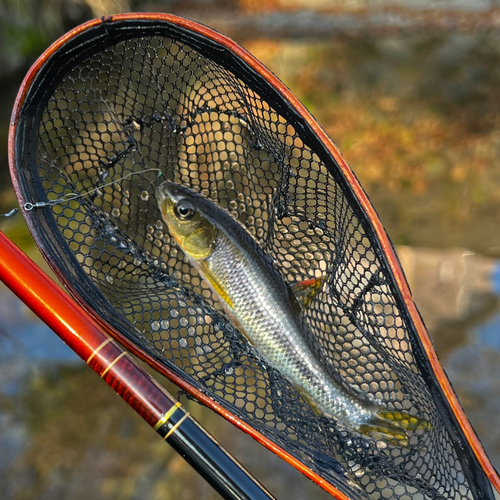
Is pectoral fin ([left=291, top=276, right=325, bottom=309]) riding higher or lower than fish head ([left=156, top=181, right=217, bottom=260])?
lower

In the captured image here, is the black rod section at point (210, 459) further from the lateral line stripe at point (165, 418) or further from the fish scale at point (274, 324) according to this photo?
the fish scale at point (274, 324)

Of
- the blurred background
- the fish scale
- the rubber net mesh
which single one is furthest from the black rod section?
the blurred background

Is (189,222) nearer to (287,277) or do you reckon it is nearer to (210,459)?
(287,277)

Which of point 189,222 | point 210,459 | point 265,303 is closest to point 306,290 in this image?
point 265,303

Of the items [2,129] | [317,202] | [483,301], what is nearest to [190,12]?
[2,129]

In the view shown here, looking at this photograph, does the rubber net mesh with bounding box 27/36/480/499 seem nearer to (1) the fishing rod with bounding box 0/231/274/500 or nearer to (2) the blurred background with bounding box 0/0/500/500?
(1) the fishing rod with bounding box 0/231/274/500

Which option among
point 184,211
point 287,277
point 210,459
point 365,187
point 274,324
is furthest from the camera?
point 365,187

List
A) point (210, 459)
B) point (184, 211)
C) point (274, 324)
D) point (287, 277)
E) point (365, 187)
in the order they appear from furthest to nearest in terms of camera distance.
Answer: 1. point (365, 187)
2. point (287, 277)
3. point (184, 211)
4. point (274, 324)
5. point (210, 459)
